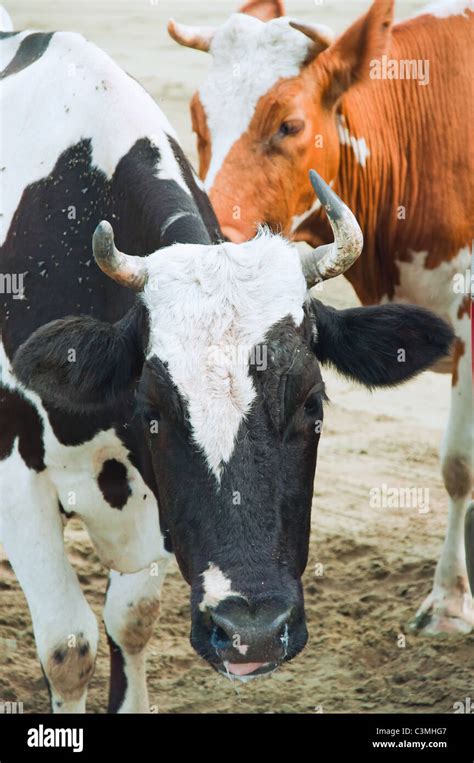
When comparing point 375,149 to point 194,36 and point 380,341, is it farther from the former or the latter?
point 380,341

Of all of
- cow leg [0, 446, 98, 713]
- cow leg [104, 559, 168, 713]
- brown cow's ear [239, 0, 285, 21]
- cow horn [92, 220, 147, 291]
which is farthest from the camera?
brown cow's ear [239, 0, 285, 21]

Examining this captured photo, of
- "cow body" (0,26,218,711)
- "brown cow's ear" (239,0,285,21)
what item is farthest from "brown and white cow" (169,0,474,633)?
"cow body" (0,26,218,711)

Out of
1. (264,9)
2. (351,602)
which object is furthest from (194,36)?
(351,602)

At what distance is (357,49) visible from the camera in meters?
5.98

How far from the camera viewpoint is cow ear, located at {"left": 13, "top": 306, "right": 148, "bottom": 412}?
3.92m

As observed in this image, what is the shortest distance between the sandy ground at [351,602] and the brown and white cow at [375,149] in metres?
0.28

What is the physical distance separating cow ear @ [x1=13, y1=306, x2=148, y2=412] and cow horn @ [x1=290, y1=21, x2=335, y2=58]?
7.65 feet

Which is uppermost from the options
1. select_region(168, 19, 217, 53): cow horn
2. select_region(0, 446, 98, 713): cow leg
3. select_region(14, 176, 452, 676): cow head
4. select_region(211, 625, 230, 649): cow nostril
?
select_region(168, 19, 217, 53): cow horn

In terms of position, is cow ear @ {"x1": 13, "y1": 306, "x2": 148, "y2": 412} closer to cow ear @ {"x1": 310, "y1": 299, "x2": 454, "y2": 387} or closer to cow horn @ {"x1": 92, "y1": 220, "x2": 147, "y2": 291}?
cow horn @ {"x1": 92, "y1": 220, "x2": 147, "y2": 291}

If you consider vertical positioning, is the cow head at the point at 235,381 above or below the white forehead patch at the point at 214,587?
above

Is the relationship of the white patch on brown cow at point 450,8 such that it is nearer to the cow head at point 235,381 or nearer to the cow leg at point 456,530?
the cow leg at point 456,530

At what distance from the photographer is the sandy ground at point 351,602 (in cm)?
543

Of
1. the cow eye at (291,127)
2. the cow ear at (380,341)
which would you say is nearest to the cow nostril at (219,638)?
the cow ear at (380,341)

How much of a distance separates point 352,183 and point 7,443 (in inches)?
94.4
